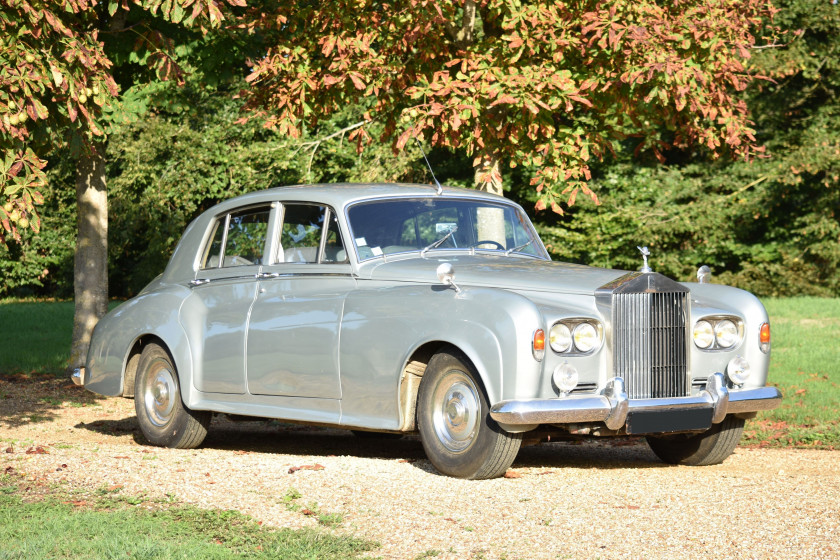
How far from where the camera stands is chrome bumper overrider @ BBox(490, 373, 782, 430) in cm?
604

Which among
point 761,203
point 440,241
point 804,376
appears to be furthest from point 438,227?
point 761,203

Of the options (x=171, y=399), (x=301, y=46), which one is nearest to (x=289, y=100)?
(x=301, y=46)

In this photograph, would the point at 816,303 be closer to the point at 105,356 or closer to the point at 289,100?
the point at 289,100

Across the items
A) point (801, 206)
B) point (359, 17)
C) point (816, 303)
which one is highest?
point (359, 17)

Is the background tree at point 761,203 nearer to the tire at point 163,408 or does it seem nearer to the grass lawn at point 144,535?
the tire at point 163,408

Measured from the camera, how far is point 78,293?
13.1 metres

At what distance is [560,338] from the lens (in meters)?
6.23

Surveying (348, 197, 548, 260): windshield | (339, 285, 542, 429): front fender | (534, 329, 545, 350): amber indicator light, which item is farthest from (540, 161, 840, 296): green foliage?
(534, 329, 545, 350): amber indicator light

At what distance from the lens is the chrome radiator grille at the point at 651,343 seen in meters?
Result: 6.49

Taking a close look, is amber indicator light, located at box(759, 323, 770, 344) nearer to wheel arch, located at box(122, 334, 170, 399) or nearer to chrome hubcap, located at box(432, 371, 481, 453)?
chrome hubcap, located at box(432, 371, 481, 453)

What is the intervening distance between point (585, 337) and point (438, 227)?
171 cm

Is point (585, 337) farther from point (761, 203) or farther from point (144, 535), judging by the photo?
point (761, 203)

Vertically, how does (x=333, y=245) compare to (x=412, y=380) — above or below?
above

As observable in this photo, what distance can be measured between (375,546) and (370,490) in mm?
1167
